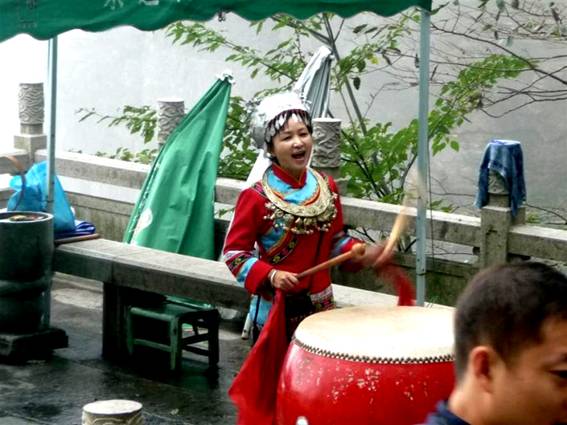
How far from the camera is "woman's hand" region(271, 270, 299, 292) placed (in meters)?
5.48

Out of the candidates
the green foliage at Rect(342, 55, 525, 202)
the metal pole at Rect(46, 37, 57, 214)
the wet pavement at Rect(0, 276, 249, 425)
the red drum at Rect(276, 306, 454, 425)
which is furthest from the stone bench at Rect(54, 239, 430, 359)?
the red drum at Rect(276, 306, 454, 425)

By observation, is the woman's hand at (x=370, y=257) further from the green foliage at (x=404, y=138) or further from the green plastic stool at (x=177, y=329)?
the green foliage at (x=404, y=138)

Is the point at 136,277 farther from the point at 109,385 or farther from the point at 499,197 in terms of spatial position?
the point at 499,197

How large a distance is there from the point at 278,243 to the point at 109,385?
7.09 feet

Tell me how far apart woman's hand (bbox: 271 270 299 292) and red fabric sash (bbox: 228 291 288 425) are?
0.05 metres

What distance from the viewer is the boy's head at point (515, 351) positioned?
7.34ft

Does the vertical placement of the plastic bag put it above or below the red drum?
above

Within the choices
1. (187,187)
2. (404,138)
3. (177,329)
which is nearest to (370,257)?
(177,329)

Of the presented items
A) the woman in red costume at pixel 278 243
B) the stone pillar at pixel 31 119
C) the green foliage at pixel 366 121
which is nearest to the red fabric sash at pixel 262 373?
the woman in red costume at pixel 278 243

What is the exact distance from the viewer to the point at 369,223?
892 centimetres

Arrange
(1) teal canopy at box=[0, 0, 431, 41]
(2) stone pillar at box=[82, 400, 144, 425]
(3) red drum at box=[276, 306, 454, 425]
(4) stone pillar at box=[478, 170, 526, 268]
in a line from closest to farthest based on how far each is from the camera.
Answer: (3) red drum at box=[276, 306, 454, 425], (2) stone pillar at box=[82, 400, 144, 425], (1) teal canopy at box=[0, 0, 431, 41], (4) stone pillar at box=[478, 170, 526, 268]

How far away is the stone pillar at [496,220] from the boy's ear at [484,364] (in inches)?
243

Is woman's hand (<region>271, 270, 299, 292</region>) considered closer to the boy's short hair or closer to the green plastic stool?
the green plastic stool

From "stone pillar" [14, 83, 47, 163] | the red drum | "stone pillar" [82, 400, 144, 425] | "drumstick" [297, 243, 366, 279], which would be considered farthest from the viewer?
"stone pillar" [14, 83, 47, 163]
